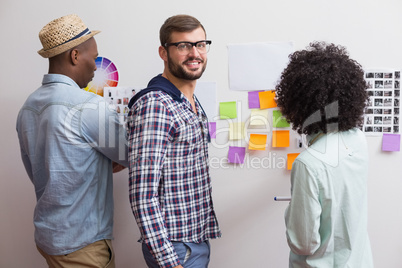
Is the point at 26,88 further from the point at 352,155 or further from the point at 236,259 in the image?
the point at 352,155

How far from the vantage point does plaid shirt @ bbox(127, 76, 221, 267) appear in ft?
3.38

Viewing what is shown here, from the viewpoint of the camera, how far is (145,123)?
1043 millimetres

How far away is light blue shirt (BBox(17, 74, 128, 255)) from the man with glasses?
17 centimetres

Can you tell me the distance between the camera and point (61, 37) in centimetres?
127

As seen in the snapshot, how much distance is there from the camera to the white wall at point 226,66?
1588 mm

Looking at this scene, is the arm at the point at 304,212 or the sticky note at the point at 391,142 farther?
the sticky note at the point at 391,142

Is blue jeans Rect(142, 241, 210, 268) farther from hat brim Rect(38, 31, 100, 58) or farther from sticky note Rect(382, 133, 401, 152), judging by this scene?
sticky note Rect(382, 133, 401, 152)

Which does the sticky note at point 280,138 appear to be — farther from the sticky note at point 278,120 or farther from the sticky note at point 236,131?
the sticky note at point 236,131

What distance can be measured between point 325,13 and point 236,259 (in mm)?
1313

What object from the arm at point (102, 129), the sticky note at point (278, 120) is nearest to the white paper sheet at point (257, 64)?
the sticky note at point (278, 120)

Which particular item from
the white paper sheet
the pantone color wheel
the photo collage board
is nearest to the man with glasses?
the white paper sheet

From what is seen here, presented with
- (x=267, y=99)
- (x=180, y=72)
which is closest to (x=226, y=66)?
(x=267, y=99)

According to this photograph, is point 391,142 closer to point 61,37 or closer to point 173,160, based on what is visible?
point 173,160

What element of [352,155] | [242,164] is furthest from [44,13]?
[352,155]
